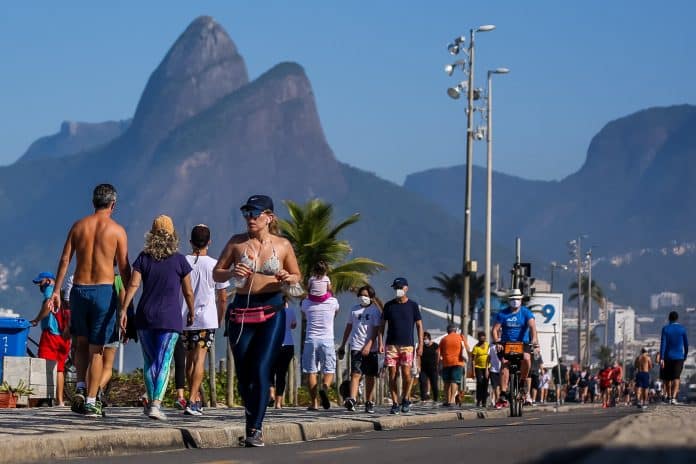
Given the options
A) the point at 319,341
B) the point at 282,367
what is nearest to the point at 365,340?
the point at 319,341

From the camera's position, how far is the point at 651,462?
5965 mm

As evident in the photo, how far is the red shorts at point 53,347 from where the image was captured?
20859mm

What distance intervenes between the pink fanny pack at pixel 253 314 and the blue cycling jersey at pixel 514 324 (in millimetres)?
11099

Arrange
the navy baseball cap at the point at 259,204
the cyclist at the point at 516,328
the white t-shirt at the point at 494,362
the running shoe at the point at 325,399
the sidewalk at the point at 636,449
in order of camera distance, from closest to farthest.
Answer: the sidewalk at the point at 636,449
the navy baseball cap at the point at 259,204
the running shoe at the point at 325,399
the cyclist at the point at 516,328
the white t-shirt at the point at 494,362

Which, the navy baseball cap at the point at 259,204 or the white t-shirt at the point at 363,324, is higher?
the navy baseball cap at the point at 259,204

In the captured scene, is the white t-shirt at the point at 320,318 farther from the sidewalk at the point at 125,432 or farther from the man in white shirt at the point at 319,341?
the sidewalk at the point at 125,432

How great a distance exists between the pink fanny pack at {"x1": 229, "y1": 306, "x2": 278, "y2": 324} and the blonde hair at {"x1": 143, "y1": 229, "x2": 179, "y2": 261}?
277cm

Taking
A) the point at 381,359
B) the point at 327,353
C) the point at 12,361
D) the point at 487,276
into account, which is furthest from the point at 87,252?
the point at 487,276

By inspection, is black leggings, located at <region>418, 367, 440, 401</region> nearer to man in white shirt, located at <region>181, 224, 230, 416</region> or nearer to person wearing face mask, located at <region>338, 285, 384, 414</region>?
person wearing face mask, located at <region>338, 285, 384, 414</region>

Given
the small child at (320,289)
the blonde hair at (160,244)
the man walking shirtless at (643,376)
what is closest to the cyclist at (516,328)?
the small child at (320,289)

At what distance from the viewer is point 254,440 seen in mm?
12727

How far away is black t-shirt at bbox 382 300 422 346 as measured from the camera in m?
21.3

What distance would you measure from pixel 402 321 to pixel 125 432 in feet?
31.6

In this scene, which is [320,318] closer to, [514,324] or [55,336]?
[514,324]
